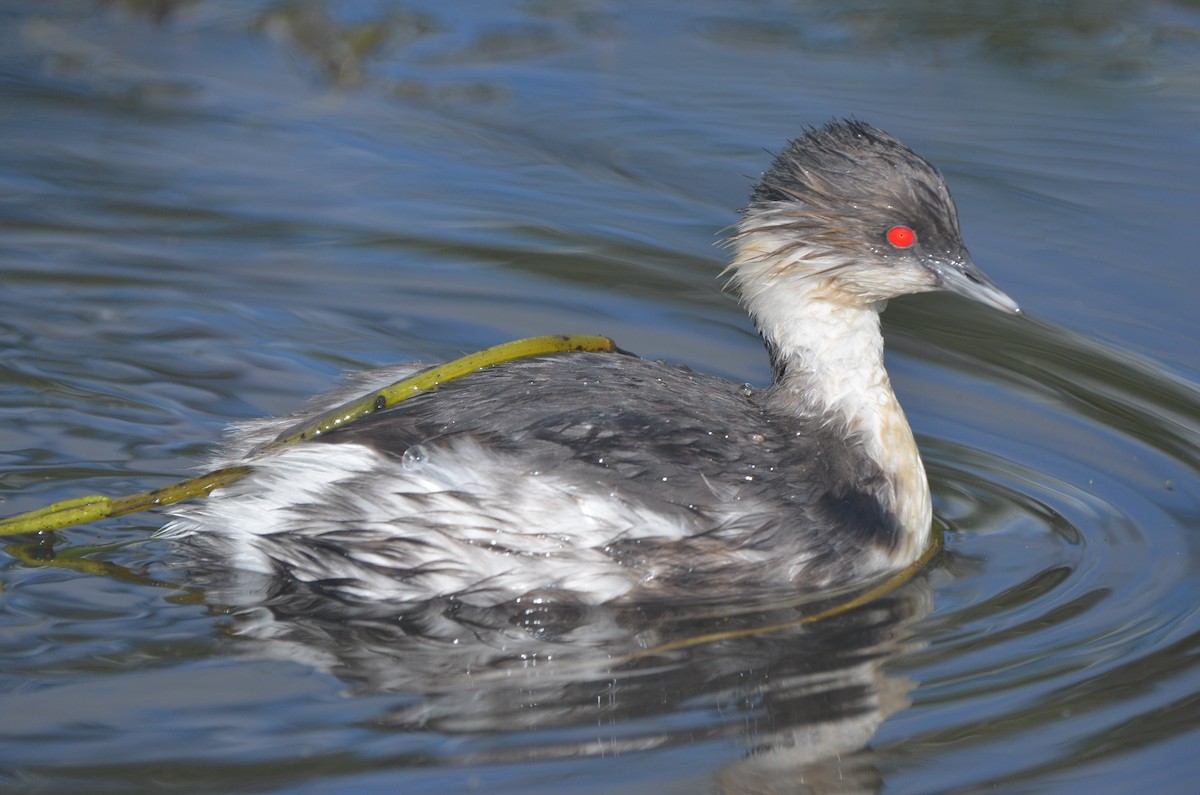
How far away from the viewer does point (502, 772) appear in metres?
3.99

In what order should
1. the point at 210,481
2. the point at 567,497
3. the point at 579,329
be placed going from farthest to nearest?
the point at 579,329
the point at 210,481
the point at 567,497

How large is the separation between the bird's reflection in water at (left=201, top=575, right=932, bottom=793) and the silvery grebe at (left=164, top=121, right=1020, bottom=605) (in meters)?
0.10

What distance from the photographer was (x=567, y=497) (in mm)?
4785

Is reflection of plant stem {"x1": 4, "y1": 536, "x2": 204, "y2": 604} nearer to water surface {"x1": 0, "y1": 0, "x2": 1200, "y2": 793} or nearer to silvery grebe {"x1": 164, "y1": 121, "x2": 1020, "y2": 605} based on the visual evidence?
water surface {"x1": 0, "y1": 0, "x2": 1200, "y2": 793}

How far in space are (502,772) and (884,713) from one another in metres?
1.03

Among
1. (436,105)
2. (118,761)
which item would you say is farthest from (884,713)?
(436,105)

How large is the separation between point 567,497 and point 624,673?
551mm

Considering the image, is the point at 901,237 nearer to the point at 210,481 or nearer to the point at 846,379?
the point at 846,379

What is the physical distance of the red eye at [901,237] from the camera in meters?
5.36

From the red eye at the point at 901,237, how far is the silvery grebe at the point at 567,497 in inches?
24.7

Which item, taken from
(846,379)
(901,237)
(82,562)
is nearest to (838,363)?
(846,379)

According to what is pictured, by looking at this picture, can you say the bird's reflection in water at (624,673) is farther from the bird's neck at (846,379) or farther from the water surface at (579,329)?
the bird's neck at (846,379)

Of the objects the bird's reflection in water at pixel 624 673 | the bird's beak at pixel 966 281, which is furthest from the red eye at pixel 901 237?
the bird's reflection in water at pixel 624 673

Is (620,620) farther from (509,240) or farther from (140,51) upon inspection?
(140,51)
